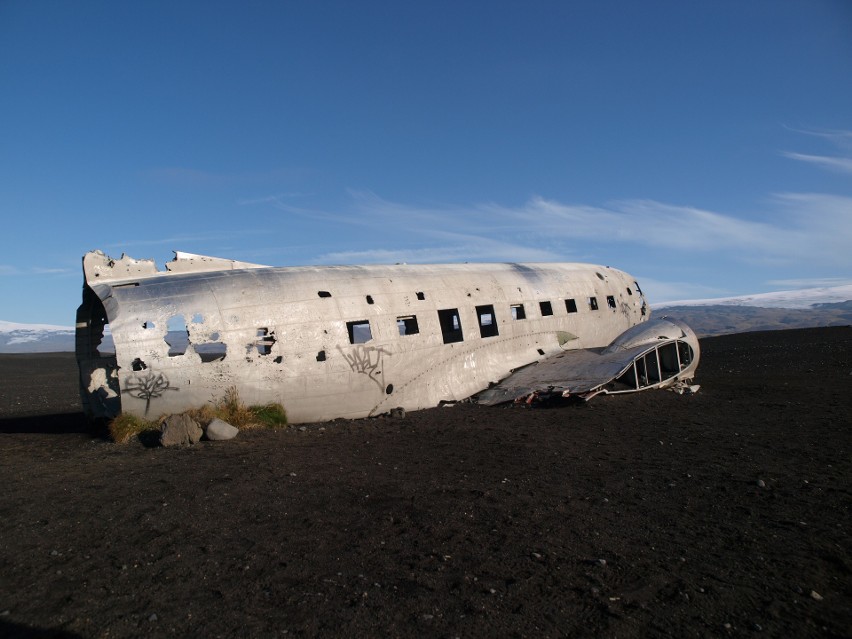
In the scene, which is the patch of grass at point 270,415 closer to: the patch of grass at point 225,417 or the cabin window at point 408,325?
the patch of grass at point 225,417

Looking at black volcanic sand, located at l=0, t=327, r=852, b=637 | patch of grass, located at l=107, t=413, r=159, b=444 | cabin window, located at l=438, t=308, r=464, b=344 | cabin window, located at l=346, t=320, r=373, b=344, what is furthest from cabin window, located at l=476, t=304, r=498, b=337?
patch of grass, located at l=107, t=413, r=159, b=444

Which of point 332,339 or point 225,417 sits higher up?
point 332,339

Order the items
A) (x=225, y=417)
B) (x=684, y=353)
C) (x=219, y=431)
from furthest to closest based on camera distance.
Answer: (x=684, y=353) < (x=225, y=417) < (x=219, y=431)

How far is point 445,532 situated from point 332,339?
25.2 feet

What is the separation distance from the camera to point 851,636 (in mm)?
4492

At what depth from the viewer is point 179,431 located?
12.3 m

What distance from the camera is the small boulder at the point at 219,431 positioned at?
1253cm

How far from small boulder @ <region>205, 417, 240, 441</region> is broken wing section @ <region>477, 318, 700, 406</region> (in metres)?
7.03

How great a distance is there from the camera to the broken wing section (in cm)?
1559

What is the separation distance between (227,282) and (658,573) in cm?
1125

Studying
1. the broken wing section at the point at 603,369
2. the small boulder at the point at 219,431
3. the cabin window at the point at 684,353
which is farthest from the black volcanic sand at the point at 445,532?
the cabin window at the point at 684,353

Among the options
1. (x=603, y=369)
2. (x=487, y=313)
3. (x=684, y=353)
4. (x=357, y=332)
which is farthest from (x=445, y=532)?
(x=684, y=353)

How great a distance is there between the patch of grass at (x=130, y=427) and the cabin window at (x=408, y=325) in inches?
255

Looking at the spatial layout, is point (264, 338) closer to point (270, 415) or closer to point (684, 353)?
point (270, 415)
